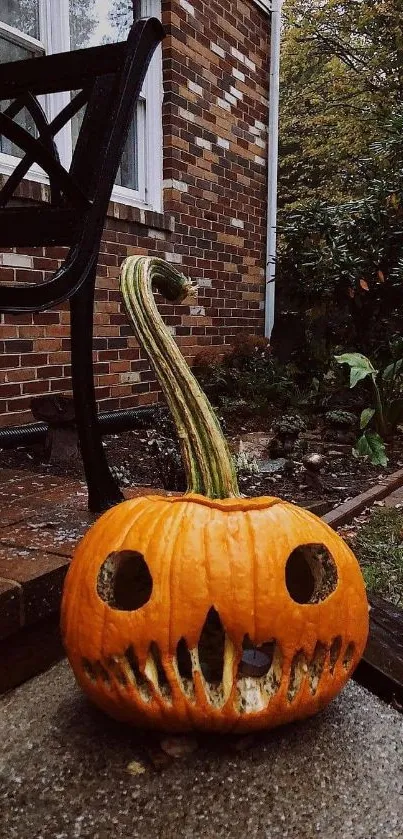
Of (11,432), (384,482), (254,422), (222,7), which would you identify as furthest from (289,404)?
(222,7)

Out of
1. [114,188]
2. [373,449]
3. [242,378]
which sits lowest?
[373,449]

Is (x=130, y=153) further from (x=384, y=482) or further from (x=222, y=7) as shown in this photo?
(x=384, y=482)

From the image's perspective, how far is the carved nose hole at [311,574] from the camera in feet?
3.94

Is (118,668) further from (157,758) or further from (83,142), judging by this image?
(83,142)

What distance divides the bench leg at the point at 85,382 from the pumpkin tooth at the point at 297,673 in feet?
2.83

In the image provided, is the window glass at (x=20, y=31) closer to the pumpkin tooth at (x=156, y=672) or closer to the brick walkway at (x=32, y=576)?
the brick walkway at (x=32, y=576)

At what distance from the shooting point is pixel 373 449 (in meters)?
3.47

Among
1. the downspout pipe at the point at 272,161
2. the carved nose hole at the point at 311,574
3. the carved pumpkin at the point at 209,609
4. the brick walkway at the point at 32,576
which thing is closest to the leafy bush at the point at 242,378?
the downspout pipe at the point at 272,161

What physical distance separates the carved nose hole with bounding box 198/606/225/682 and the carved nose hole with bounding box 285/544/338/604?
171 millimetres

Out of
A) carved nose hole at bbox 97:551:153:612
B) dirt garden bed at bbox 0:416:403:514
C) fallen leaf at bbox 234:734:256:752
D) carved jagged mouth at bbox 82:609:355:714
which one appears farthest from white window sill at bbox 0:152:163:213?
fallen leaf at bbox 234:734:256:752

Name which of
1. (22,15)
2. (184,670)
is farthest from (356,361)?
(184,670)

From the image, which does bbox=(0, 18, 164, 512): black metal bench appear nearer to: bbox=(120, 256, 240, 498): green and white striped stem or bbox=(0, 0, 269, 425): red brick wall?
bbox=(120, 256, 240, 498): green and white striped stem

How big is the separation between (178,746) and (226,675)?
0.18m

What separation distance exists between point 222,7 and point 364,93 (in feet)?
30.5
